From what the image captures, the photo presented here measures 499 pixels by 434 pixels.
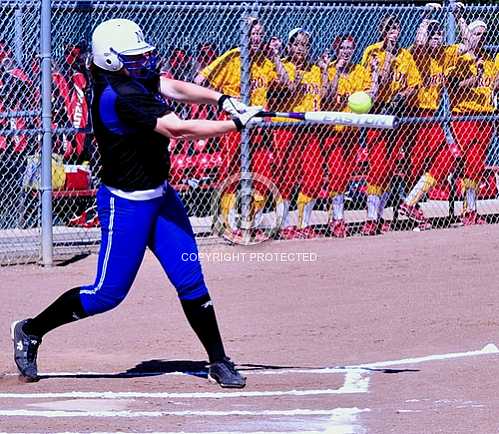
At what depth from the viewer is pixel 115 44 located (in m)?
6.47

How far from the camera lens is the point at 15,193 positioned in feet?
38.1

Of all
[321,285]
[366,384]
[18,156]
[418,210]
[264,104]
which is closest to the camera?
[366,384]

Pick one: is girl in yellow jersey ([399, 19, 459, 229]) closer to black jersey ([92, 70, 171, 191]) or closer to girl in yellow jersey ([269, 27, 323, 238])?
girl in yellow jersey ([269, 27, 323, 238])

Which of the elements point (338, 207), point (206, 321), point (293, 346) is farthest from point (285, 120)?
point (206, 321)

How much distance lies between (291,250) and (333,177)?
1.14 metres

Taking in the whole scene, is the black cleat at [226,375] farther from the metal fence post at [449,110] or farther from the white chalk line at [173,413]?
the metal fence post at [449,110]

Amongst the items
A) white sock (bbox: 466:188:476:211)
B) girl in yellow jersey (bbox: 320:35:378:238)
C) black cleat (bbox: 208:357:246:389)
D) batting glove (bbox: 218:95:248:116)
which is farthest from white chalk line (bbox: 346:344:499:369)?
white sock (bbox: 466:188:476:211)

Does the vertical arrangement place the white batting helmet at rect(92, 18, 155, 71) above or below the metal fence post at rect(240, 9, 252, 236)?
above

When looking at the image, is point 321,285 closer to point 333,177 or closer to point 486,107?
point 333,177

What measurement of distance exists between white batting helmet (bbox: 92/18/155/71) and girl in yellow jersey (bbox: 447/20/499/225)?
7.22 metres

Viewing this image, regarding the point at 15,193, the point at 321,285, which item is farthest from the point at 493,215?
the point at 15,193

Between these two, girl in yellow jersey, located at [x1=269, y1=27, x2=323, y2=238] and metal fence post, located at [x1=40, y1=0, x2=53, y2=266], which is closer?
metal fence post, located at [x1=40, y1=0, x2=53, y2=266]

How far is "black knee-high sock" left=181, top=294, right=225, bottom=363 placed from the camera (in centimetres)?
683

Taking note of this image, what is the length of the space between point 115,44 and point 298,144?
20.2ft
